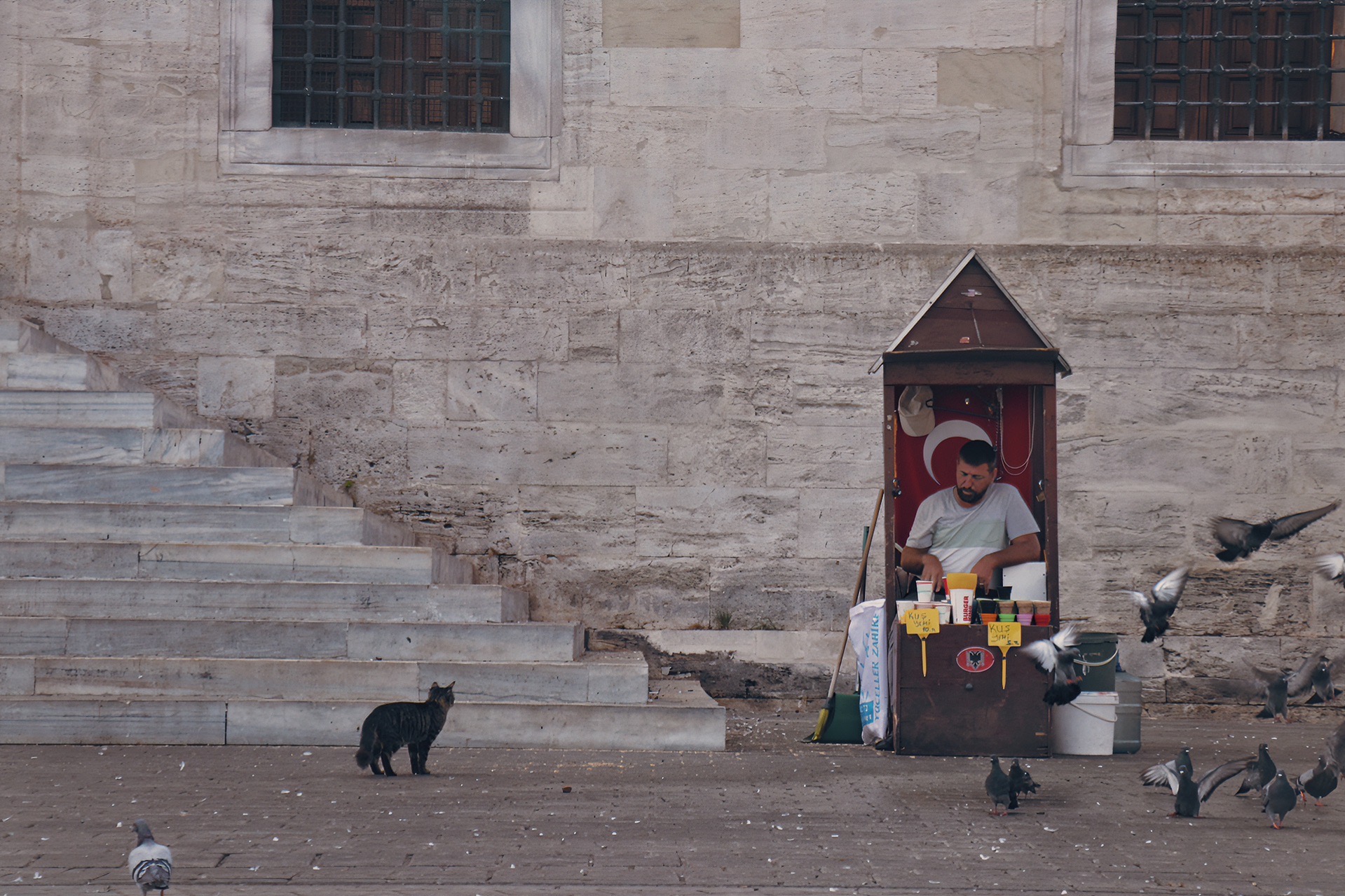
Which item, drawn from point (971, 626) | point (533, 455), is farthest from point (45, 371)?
point (971, 626)

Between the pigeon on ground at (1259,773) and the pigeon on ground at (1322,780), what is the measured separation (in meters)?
0.21

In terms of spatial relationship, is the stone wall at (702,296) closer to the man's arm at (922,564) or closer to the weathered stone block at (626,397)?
the weathered stone block at (626,397)

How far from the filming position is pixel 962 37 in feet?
35.8

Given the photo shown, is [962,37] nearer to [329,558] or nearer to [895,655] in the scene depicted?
[895,655]

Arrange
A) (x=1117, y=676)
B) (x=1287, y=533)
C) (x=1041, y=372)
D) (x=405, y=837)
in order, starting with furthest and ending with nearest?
1. (x=1117, y=676)
2. (x=1041, y=372)
3. (x=1287, y=533)
4. (x=405, y=837)

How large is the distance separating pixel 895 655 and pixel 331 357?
5109 mm

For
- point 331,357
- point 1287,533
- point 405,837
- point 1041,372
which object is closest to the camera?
point 405,837

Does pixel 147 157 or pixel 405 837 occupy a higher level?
pixel 147 157

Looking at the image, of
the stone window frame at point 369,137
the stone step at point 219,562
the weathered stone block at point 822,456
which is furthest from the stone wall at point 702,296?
the stone step at point 219,562

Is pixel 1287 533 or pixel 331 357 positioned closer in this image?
pixel 1287 533

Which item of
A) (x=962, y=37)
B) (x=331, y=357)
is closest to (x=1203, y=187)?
(x=962, y=37)

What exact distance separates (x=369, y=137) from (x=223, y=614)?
13.5 ft

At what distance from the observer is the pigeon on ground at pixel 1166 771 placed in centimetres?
636

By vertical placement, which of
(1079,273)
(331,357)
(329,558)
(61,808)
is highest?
(1079,273)
